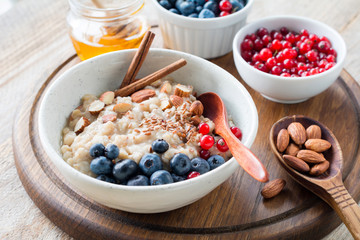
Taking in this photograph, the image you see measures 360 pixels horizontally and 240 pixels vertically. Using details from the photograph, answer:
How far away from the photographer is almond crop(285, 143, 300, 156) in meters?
1.43

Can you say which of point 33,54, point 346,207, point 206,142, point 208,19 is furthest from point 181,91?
point 33,54

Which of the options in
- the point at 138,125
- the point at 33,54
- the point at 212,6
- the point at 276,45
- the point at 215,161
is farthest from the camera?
the point at 33,54

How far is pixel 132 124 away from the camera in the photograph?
1.38 meters

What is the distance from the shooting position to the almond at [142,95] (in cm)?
150

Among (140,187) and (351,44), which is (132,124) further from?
(351,44)

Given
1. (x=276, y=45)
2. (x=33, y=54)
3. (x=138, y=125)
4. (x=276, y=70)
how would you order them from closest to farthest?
(x=138, y=125)
(x=276, y=70)
(x=276, y=45)
(x=33, y=54)

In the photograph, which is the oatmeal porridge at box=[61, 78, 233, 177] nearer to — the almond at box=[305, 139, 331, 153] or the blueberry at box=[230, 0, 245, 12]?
the almond at box=[305, 139, 331, 153]

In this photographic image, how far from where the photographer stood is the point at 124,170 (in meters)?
1.21

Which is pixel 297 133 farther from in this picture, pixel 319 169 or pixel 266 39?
pixel 266 39

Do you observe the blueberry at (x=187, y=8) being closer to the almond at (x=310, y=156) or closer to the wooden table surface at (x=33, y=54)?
the wooden table surface at (x=33, y=54)

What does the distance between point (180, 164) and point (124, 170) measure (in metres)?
0.18

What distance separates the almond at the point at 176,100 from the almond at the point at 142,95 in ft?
0.29

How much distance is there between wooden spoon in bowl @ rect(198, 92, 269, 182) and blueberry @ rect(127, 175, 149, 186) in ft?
0.95

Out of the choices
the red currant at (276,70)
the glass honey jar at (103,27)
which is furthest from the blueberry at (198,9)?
the red currant at (276,70)
